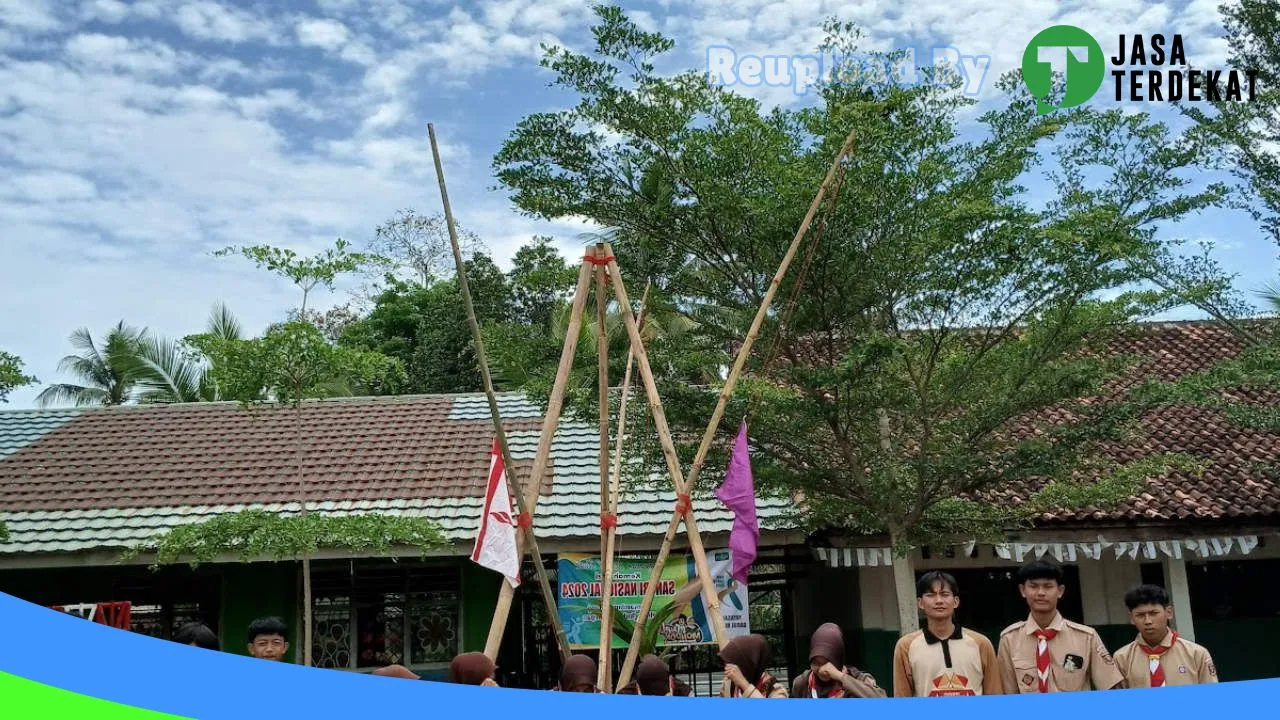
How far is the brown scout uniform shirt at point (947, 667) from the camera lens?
421cm

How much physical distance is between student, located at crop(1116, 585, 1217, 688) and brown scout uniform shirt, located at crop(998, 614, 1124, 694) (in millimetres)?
87

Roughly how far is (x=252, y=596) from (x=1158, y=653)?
8.04 m

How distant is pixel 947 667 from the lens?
13.9ft

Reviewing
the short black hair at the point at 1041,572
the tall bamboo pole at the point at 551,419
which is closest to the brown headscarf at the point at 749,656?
the short black hair at the point at 1041,572

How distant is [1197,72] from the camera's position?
8789 mm

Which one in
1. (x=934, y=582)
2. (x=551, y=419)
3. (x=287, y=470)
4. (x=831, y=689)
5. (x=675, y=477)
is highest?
(x=287, y=470)

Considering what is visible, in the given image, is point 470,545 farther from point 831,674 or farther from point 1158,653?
point 1158,653

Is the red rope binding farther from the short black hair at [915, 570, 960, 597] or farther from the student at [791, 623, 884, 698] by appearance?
the short black hair at [915, 570, 960, 597]

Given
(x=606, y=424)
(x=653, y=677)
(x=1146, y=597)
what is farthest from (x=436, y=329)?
(x=1146, y=597)

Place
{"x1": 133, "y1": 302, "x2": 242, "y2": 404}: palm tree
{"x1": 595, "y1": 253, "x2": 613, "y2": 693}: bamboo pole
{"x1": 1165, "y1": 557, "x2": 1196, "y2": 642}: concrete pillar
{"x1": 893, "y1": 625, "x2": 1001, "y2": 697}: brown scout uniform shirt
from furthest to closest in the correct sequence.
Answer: {"x1": 133, "y1": 302, "x2": 242, "y2": 404}: palm tree
{"x1": 1165, "y1": 557, "x2": 1196, "y2": 642}: concrete pillar
{"x1": 595, "y1": 253, "x2": 613, "y2": 693}: bamboo pole
{"x1": 893, "y1": 625, "x2": 1001, "y2": 697}: brown scout uniform shirt

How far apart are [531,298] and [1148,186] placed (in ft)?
33.4

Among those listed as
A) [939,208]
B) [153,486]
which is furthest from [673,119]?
[153,486]

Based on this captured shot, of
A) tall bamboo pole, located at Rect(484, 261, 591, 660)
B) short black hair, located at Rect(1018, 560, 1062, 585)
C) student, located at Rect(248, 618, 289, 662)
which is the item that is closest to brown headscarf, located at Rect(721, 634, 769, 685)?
short black hair, located at Rect(1018, 560, 1062, 585)

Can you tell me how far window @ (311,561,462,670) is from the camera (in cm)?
1020
